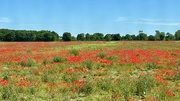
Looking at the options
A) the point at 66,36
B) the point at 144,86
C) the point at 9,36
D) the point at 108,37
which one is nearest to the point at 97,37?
the point at 108,37

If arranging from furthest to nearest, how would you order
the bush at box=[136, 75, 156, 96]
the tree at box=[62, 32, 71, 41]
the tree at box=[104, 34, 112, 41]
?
the tree at box=[104, 34, 112, 41], the tree at box=[62, 32, 71, 41], the bush at box=[136, 75, 156, 96]

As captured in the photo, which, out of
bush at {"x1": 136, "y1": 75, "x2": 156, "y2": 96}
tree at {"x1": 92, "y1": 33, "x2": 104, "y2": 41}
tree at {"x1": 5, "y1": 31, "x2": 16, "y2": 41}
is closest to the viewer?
bush at {"x1": 136, "y1": 75, "x2": 156, "y2": 96}

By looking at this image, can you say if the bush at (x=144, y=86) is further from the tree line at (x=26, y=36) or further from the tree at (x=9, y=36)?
the tree at (x=9, y=36)

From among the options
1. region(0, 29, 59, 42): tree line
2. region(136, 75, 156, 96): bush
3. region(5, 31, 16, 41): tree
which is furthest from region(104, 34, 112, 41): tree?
region(136, 75, 156, 96): bush

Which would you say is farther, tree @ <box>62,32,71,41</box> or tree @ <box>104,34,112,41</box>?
tree @ <box>104,34,112,41</box>

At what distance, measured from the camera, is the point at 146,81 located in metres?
10.3

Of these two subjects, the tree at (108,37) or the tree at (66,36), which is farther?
the tree at (108,37)

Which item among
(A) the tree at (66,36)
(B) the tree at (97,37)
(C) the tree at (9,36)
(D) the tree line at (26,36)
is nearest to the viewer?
(D) the tree line at (26,36)

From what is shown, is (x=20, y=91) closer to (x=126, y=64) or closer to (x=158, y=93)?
(x=158, y=93)

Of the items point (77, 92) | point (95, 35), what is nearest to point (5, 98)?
point (77, 92)

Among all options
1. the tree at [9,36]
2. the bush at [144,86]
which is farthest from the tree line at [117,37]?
the bush at [144,86]

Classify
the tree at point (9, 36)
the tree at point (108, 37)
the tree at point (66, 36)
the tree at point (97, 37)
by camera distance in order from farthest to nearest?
1. the tree at point (97, 37)
2. the tree at point (108, 37)
3. the tree at point (66, 36)
4. the tree at point (9, 36)

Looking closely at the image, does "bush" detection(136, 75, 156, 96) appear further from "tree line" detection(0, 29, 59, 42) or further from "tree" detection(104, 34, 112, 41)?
"tree" detection(104, 34, 112, 41)

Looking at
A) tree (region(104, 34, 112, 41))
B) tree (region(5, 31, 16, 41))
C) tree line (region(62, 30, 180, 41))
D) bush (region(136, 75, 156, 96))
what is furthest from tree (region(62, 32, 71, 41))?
bush (region(136, 75, 156, 96))
